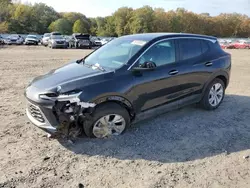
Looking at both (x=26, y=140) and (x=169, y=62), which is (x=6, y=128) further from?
(x=169, y=62)

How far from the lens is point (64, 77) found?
4.27m

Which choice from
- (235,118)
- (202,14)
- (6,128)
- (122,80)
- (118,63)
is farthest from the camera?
(202,14)

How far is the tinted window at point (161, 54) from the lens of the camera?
4604mm

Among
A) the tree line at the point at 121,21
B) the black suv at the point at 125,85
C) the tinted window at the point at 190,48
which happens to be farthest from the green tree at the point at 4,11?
the tinted window at the point at 190,48

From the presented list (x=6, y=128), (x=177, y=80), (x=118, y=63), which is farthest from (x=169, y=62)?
(x=6, y=128)

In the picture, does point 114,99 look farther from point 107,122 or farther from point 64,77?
point 64,77

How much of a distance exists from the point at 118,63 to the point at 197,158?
77.1 inches

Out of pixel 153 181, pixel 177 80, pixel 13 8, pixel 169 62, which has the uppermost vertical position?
pixel 13 8

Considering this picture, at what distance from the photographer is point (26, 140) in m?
4.34

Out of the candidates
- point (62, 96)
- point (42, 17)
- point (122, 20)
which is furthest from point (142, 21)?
point (62, 96)

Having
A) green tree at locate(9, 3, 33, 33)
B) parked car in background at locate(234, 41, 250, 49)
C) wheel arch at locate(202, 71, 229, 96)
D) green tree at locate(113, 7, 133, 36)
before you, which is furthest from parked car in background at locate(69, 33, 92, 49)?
green tree at locate(113, 7, 133, 36)

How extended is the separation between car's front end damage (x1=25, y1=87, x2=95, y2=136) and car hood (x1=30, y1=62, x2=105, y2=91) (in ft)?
0.66

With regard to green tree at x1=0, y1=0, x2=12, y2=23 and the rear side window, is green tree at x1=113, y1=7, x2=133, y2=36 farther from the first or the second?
the rear side window

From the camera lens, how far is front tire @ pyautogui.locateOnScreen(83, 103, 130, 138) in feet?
13.3
